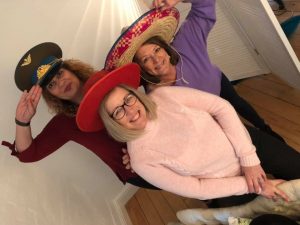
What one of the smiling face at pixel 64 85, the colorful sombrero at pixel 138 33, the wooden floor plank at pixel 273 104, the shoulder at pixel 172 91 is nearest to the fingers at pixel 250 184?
the shoulder at pixel 172 91

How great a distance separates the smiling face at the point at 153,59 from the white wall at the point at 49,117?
0.54 m

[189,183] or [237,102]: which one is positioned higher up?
[189,183]

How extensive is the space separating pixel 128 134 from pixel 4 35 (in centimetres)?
75

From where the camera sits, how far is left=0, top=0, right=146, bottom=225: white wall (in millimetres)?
1298

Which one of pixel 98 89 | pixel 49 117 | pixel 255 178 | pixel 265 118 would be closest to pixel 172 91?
pixel 98 89

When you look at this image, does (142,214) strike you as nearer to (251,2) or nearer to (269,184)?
(269,184)

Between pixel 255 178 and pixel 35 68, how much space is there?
2.88 feet

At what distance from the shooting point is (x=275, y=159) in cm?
111

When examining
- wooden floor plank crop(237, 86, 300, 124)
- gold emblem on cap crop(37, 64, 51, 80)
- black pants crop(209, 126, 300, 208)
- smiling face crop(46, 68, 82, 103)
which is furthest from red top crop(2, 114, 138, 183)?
wooden floor plank crop(237, 86, 300, 124)

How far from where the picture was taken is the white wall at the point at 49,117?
130cm

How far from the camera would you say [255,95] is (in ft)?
7.16

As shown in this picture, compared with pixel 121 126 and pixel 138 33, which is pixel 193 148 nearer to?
pixel 121 126

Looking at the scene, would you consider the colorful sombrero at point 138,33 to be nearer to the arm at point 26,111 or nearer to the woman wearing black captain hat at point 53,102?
the woman wearing black captain hat at point 53,102

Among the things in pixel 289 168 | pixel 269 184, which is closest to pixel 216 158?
pixel 269 184
